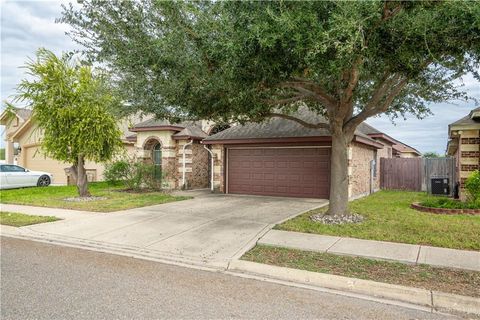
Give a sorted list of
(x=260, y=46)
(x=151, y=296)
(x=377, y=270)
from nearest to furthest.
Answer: (x=151, y=296) < (x=377, y=270) < (x=260, y=46)

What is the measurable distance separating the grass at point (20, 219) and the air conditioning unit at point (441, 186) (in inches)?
617

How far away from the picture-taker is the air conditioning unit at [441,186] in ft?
52.7

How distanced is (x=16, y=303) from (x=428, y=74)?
33.6ft

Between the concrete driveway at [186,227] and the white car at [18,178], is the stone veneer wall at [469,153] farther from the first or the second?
the white car at [18,178]

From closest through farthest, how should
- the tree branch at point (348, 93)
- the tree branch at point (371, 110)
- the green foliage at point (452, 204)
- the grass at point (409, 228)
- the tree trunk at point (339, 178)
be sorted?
the grass at point (409, 228) < the tree branch at point (348, 93) < the tree branch at point (371, 110) < the tree trunk at point (339, 178) < the green foliage at point (452, 204)

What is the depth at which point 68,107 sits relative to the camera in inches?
546

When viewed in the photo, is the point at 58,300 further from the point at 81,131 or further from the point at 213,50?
the point at 81,131

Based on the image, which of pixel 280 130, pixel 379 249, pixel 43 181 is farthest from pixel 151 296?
pixel 43 181

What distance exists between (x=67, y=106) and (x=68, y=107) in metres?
0.09

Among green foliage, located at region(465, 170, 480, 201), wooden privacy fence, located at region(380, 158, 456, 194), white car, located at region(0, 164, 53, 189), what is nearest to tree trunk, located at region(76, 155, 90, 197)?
white car, located at region(0, 164, 53, 189)

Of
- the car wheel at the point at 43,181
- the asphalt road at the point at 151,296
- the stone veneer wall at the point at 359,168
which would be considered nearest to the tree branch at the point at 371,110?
the stone veneer wall at the point at 359,168

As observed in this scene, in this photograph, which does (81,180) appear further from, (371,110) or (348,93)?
(371,110)

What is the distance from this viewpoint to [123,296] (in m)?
4.63

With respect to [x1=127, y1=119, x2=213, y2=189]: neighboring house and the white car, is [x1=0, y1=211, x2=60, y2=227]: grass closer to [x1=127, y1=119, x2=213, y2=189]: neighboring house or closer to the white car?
[x1=127, y1=119, x2=213, y2=189]: neighboring house
